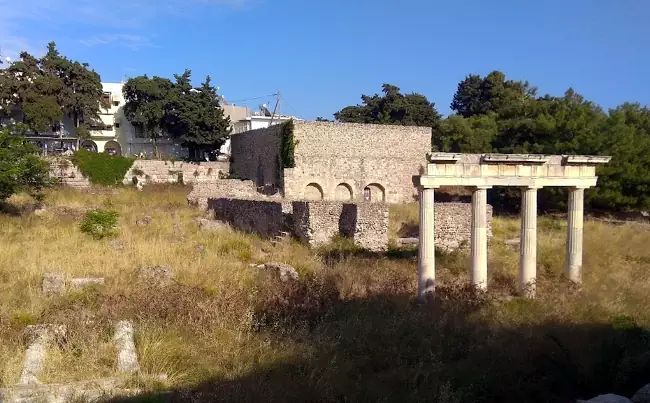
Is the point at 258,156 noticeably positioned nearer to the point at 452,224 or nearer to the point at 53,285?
the point at 452,224

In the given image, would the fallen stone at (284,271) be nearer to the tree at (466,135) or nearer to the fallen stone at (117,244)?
the fallen stone at (117,244)

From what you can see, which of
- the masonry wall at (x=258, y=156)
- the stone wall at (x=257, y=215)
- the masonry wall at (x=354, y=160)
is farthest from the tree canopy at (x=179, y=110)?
the stone wall at (x=257, y=215)

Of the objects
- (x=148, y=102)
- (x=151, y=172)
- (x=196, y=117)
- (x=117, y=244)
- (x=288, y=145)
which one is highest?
(x=148, y=102)

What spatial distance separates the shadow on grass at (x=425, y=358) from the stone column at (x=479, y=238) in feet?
4.67

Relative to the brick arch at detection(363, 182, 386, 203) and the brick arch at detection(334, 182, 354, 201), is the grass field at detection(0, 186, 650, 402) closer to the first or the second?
the brick arch at detection(334, 182, 354, 201)

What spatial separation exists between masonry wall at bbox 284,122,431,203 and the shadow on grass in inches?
719

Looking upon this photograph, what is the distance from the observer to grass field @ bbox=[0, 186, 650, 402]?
18.6 ft

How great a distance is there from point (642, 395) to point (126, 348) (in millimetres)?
5897

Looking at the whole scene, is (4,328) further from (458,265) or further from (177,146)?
(177,146)

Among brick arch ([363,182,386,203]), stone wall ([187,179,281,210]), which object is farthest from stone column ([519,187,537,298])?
brick arch ([363,182,386,203])

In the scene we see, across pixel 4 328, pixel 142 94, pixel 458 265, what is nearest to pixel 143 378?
pixel 4 328

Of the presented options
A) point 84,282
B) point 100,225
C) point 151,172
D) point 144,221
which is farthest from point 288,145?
point 84,282

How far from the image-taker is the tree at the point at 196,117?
3559 centimetres

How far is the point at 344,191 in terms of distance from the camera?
1089 inches
